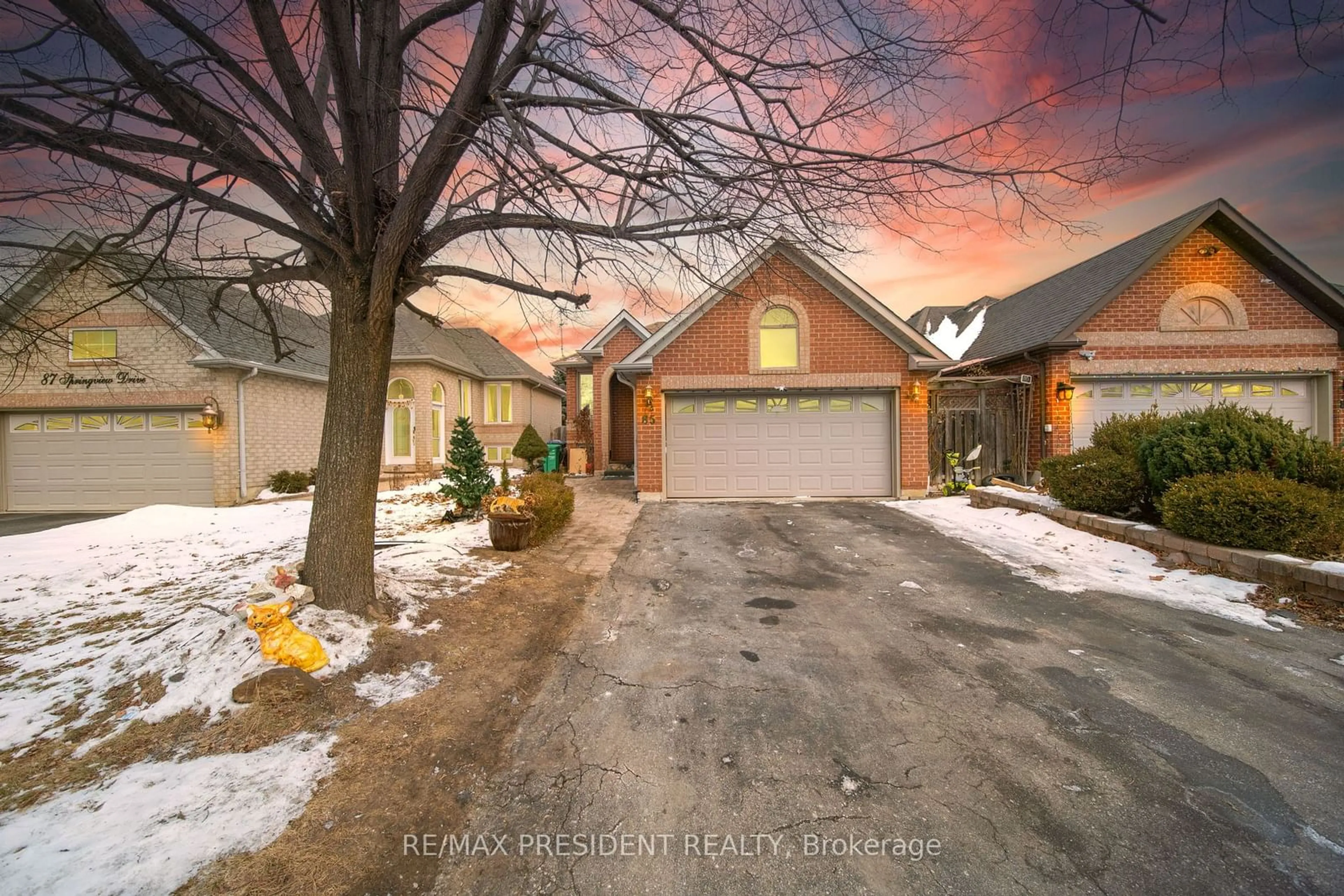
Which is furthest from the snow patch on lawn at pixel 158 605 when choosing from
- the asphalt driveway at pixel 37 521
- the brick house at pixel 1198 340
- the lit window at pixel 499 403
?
the brick house at pixel 1198 340

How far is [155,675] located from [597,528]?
227 inches

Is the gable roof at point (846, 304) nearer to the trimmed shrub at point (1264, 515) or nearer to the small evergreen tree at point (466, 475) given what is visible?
the small evergreen tree at point (466, 475)

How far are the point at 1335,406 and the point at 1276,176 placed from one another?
38.5 feet

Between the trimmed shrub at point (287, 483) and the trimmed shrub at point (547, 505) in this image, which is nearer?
the trimmed shrub at point (547, 505)

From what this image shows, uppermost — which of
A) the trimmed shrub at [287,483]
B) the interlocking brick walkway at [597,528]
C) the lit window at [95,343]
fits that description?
the lit window at [95,343]

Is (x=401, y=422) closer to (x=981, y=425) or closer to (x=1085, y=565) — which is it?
(x=981, y=425)

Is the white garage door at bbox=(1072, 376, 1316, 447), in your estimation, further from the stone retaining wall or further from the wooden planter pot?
the wooden planter pot

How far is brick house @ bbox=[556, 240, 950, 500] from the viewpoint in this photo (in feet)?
36.3

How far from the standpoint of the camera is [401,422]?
16578 mm

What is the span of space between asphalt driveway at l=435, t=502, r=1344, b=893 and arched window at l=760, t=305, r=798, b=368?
23.2 ft

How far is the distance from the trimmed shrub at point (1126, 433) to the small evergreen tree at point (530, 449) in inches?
594

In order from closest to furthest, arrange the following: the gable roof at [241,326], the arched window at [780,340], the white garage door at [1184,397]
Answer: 1. the gable roof at [241,326]
2. the arched window at [780,340]
3. the white garage door at [1184,397]

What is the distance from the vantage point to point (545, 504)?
748cm

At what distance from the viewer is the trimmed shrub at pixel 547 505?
7.30 meters
